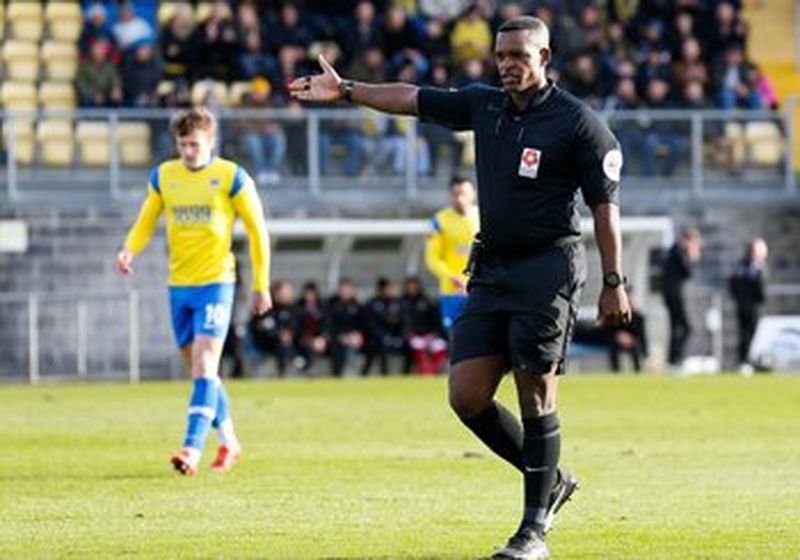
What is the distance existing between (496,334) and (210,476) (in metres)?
5.02

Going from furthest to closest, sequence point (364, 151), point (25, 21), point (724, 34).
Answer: point (724, 34) → point (25, 21) → point (364, 151)

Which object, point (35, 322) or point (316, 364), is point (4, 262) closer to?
point (35, 322)

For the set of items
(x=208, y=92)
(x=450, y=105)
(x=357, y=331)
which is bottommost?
(x=357, y=331)

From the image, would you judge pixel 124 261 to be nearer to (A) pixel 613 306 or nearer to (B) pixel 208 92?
(A) pixel 613 306

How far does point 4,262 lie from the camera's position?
113 ft

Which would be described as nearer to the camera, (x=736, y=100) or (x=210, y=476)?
(x=210, y=476)

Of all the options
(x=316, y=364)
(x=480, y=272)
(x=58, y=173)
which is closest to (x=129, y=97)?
(x=58, y=173)

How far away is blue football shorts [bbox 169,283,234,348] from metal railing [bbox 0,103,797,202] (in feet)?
51.0

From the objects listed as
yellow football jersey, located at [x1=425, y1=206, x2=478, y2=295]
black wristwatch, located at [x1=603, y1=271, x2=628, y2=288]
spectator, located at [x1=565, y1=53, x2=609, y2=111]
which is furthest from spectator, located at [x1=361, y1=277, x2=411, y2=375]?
black wristwatch, located at [x1=603, y1=271, x2=628, y2=288]

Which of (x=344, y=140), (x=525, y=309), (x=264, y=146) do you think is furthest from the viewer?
(x=344, y=140)

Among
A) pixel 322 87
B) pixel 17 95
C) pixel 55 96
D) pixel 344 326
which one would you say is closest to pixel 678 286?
pixel 344 326

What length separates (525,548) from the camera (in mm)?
11688

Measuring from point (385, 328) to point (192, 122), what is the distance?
1794 centimetres

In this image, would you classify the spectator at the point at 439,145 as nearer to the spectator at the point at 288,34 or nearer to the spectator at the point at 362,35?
the spectator at the point at 362,35
